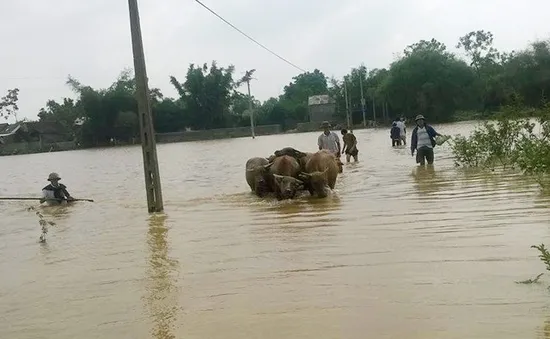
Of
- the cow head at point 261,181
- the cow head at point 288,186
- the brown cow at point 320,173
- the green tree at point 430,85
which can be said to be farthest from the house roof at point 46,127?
the cow head at point 288,186

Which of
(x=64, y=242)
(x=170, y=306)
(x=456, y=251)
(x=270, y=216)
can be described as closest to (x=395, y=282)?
(x=456, y=251)

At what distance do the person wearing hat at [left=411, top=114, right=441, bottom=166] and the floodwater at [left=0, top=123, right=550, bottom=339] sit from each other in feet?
12.6

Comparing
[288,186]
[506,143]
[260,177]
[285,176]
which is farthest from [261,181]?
[506,143]

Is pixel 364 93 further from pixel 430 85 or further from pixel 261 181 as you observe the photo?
pixel 261 181

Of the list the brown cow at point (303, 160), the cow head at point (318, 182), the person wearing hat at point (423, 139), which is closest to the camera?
the cow head at point (318, 182)

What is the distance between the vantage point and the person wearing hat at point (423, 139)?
55.8 feet

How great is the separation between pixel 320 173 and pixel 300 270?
21.5 feet

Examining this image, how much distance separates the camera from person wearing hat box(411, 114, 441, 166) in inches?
669

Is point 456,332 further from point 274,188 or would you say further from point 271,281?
point 274,188

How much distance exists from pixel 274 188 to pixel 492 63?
213 feet

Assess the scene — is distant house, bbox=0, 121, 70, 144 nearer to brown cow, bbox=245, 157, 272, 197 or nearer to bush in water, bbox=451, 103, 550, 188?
brown cow, bbox=245, 157, 272, 197

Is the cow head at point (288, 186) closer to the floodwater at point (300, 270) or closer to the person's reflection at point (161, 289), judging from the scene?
the floodwater at point (300, 270)

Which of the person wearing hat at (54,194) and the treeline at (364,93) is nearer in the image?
the person wearing hat at (54,194)

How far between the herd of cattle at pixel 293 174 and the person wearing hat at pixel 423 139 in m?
3.53
